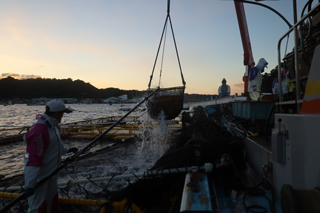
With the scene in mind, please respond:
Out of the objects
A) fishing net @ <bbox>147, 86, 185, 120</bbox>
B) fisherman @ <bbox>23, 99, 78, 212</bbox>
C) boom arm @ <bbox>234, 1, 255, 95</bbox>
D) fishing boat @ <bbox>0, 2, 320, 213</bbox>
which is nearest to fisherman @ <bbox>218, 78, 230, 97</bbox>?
boom arm @ <bbox>234, 1, 255, 95</bbox>

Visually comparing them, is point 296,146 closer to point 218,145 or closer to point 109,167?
point 218,145

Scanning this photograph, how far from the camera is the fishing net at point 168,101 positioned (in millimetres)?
7253

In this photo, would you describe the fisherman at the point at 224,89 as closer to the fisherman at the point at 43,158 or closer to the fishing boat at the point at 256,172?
the fishing boat at the point at 256,172

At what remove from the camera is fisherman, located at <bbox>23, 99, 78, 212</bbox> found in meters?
2.95

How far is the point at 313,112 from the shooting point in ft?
6.68

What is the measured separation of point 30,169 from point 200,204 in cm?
253

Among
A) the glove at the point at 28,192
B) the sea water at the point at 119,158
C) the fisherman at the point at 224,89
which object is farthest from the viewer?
the fisherman at the point at 224,89

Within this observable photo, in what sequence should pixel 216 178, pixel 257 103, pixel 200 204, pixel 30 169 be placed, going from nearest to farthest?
pixel 200 204 → pixel 30 169 → pixel 216 178 → pixel 257 103

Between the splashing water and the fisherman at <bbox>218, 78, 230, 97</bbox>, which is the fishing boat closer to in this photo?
the splashing water

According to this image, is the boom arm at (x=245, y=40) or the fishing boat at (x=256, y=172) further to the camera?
the boom arm at (x=245, y=40)

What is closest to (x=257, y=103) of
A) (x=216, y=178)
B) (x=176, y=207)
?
(x=216, y=178)

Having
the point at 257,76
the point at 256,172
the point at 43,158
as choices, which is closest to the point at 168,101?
the point at 256,172

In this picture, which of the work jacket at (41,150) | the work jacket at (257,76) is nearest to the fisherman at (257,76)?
the work jacket at (257,76)

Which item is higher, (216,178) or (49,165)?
(49,165)
